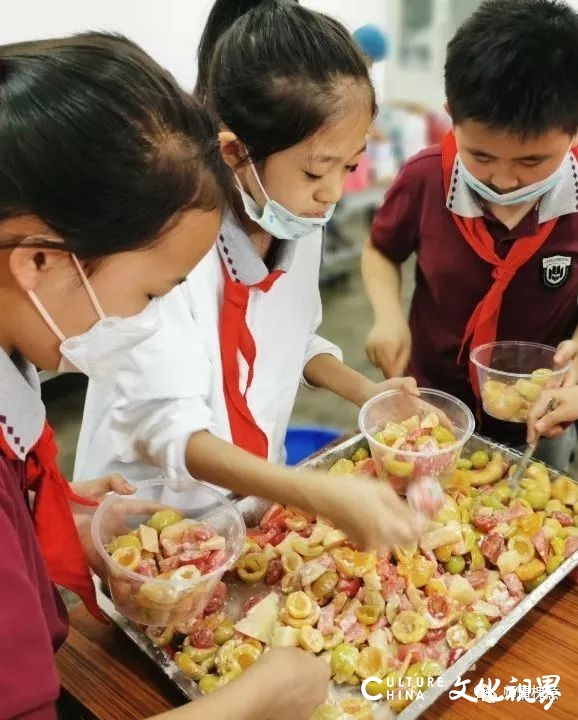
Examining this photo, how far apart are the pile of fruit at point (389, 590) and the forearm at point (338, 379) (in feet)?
0.92

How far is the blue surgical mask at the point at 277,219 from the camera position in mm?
1259

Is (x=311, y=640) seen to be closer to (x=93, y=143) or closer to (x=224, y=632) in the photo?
(x=224, y=632)

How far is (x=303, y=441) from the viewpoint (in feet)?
7.76

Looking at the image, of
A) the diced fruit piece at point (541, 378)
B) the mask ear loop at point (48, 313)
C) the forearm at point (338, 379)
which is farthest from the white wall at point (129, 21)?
the mask ear loop at point (48, 313)

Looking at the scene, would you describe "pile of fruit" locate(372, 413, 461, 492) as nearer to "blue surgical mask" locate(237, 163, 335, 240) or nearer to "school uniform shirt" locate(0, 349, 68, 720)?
"blue surgical mask" locate(237, 163, 335, 240)

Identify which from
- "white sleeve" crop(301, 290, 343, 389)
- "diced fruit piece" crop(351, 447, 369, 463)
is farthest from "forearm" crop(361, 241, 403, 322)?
"diced fruit piece" crop(351, 447, 369, 463)

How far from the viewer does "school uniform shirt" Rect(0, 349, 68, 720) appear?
0.72 metres

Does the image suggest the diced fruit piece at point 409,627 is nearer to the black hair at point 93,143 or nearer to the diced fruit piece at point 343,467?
the diced fruit piece at point 343,467

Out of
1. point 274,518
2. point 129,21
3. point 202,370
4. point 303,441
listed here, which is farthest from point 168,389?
point 129,21

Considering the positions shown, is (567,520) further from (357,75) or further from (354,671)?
(357,75)

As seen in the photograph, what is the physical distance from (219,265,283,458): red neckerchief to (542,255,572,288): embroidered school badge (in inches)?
23.3

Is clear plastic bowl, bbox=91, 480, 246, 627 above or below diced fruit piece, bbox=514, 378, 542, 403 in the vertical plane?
below

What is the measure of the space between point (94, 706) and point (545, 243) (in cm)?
123

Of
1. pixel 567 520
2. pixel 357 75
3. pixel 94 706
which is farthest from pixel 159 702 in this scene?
pixel 357 75
